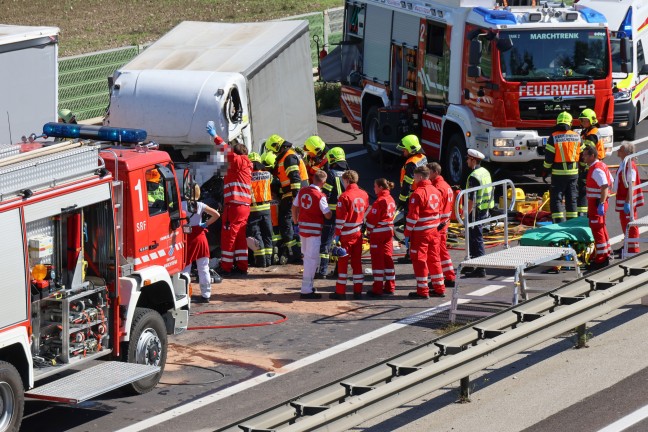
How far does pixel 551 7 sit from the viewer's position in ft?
65.6

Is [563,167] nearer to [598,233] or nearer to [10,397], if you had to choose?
[598,233]

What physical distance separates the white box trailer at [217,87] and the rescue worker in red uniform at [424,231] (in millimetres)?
3488

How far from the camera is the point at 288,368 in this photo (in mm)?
12781

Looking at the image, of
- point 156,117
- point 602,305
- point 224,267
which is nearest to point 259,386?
point 602,305

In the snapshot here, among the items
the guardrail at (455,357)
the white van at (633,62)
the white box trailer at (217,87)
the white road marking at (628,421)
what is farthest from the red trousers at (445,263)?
the white van at (633,62)

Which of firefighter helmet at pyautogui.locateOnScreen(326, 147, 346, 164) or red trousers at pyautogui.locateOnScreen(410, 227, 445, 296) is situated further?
firefighter helmet at pyautogui.locateOnScreen(326, 147, 346, 164)

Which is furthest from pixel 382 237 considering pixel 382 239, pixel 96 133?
pixel 96 133

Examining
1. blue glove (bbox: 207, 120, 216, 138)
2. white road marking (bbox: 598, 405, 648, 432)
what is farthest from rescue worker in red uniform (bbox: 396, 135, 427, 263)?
white road marking (bbox: 598, 405, 648, 432)

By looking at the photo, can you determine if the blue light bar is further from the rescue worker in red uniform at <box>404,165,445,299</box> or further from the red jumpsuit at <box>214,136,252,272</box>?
the red jumpsuit at <box>214,136,252,272</box>

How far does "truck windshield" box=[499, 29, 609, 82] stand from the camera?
1916 centimetres

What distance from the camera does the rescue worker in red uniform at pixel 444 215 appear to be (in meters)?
15.4

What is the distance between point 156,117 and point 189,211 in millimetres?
4556

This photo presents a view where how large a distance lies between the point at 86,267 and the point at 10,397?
152 centimetres

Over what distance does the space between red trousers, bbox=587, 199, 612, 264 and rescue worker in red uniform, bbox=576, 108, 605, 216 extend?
2118 millimetres
